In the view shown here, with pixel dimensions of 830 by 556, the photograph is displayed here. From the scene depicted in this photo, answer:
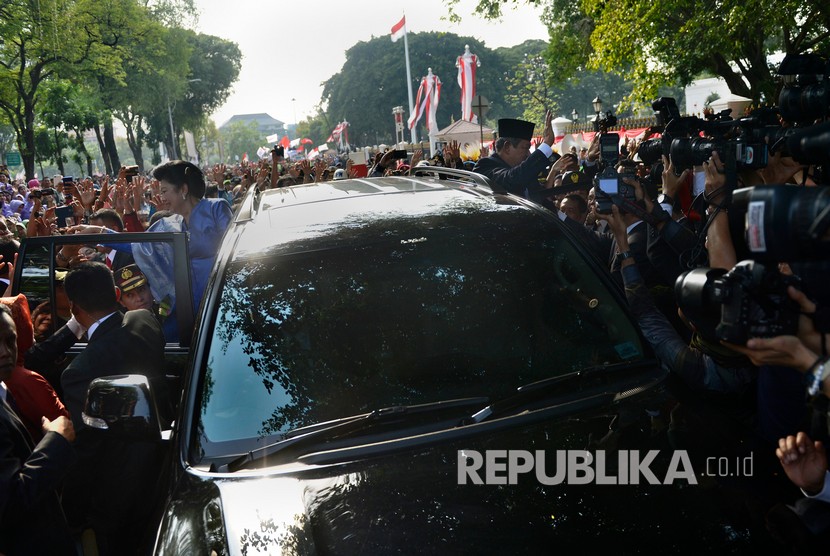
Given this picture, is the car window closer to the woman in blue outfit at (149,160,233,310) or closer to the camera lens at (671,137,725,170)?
the woman in blue outfit at (149,160,233,310)

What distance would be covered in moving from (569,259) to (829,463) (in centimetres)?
119

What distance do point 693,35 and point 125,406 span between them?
1523 centimetres

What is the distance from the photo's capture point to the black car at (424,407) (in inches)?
79.7

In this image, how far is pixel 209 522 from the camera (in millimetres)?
2117

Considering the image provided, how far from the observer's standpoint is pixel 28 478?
8.48 feet

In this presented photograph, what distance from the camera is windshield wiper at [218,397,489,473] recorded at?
2354mm

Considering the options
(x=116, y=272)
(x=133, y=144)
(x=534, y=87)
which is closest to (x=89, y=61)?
(x=133, y=144)

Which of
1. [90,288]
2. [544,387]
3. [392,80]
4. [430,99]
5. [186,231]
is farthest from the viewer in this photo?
[392,80]

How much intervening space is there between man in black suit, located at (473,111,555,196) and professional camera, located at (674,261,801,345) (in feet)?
12.8

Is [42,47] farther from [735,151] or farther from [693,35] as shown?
[735,151]

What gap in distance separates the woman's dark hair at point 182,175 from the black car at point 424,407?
1.96m

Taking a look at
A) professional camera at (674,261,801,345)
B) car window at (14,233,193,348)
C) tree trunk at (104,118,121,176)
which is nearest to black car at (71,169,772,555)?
car window at (14,233,193,348)

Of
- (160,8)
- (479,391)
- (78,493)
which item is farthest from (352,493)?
(160,8)

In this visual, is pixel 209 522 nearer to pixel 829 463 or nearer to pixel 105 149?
pixel 829 463
